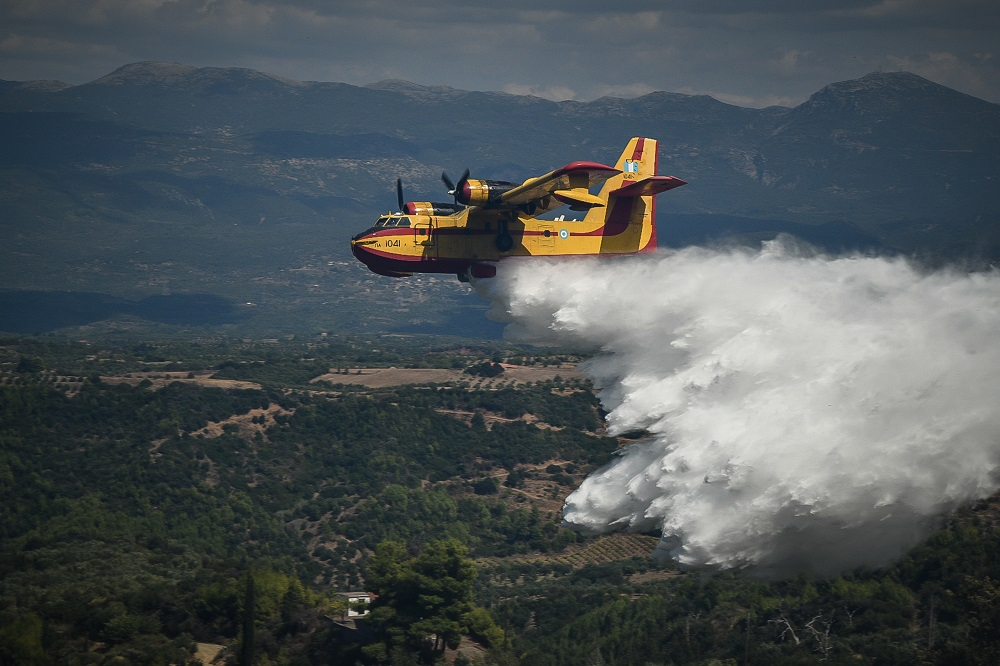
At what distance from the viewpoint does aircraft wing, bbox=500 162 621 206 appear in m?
42.9

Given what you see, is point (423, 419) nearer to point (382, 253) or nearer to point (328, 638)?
point (328, 638)

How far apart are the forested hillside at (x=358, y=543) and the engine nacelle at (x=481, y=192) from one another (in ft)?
53.2

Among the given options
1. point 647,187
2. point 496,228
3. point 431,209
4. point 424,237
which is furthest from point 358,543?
point 647,187

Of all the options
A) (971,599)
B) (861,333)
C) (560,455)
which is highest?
(861,333)

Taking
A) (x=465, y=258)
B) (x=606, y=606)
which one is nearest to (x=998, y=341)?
(x=465, y=258)

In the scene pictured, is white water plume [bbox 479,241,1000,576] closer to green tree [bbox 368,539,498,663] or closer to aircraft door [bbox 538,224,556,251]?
aircraft door [bbox 538,224,556,251]

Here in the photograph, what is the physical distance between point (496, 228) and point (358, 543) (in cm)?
4841

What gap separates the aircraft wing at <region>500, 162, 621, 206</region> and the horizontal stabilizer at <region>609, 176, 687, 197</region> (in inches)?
98.5

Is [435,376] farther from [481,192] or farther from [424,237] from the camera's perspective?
[481,192]

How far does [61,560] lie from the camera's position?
208ft

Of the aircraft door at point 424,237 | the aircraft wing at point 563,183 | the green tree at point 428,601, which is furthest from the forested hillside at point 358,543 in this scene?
the aircraft door at point 424,237

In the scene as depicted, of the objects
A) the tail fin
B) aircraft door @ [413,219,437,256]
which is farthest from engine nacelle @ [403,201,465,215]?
the tail fin

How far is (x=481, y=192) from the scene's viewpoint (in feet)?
149

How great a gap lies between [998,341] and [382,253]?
22.5 meters
